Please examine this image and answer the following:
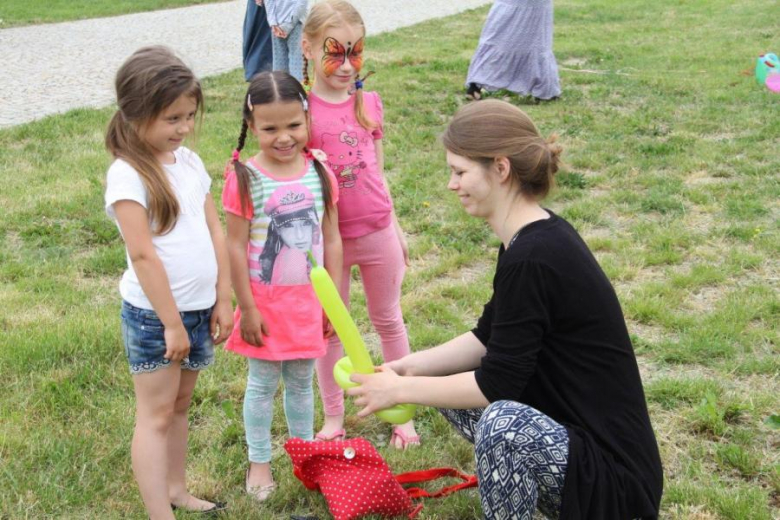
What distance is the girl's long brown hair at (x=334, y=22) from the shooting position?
9.45 ft

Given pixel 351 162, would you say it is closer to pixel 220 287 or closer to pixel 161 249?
pixel 220 287

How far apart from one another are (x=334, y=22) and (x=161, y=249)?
3.37 ft

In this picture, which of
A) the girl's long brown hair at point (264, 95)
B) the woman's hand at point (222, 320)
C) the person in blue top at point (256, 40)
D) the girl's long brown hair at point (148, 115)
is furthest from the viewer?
the person in blue top at point (256, 40)

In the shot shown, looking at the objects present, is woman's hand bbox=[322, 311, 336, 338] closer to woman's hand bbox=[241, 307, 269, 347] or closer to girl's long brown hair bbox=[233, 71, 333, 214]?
woman's hand bbox=[241, 307, 269, 347]

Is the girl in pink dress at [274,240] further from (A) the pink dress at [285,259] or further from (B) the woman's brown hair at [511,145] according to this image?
(B) the woman's brown hair at [511,145]

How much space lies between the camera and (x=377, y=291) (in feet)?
10.2

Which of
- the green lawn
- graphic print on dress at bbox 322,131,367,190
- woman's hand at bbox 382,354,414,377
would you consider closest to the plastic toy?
woman's hand at bbox 382,354,414,377

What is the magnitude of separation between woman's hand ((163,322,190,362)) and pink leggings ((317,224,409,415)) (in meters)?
0.79

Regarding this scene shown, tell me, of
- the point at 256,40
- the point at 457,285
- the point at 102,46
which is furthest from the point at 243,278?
the point at 102,46

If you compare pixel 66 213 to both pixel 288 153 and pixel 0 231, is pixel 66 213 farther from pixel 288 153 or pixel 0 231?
pixel 288 153

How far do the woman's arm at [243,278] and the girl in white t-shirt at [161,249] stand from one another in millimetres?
107

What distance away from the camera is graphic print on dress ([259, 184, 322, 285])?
2.65 m

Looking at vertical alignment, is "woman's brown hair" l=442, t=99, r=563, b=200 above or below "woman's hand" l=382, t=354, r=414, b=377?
above

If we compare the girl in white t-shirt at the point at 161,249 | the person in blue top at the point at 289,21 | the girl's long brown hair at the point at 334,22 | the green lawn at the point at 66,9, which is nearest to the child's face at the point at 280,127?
the girl in white t-shirt at the point at 161,249
